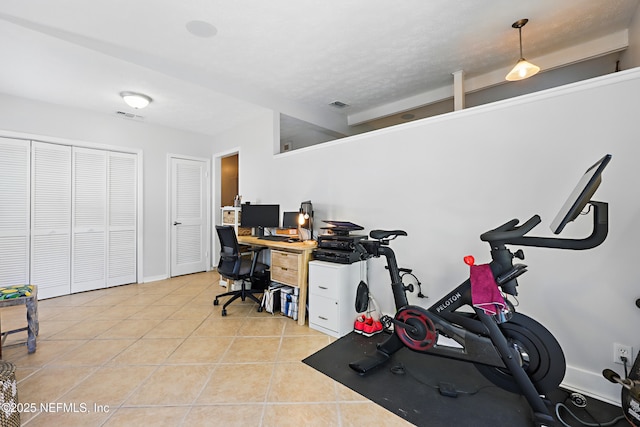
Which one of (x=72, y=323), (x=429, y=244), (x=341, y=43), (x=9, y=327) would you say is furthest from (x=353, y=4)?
(x=9, y=327)

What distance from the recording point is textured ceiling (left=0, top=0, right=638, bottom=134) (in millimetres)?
2217

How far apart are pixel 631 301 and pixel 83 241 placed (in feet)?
18.9

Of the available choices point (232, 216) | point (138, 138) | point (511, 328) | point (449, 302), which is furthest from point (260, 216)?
point (511, 328)

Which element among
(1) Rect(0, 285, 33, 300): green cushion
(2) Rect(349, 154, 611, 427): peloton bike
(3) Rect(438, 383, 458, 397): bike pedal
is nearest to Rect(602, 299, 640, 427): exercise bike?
(2) Rect(349, 154, 611, 427): peloton bike

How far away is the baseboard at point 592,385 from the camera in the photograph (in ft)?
5.36

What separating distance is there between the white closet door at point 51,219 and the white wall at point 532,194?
396cm

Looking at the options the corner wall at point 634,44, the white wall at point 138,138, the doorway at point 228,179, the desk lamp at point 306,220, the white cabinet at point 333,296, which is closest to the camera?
the corner wall at point 634,44

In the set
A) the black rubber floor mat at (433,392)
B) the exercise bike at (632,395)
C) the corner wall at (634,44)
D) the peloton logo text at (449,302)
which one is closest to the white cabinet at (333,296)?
the black rubber floor mat at (433,392)

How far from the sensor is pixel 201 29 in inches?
95.3

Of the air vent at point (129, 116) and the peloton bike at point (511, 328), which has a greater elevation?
the air vent at point (129, 116)

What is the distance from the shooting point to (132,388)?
179 cm

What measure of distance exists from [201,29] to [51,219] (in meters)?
3.34

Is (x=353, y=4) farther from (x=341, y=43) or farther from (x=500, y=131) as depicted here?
(x=500, y=131)

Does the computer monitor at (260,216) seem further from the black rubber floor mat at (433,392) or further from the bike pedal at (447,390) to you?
the bike pedal at (447,390)
